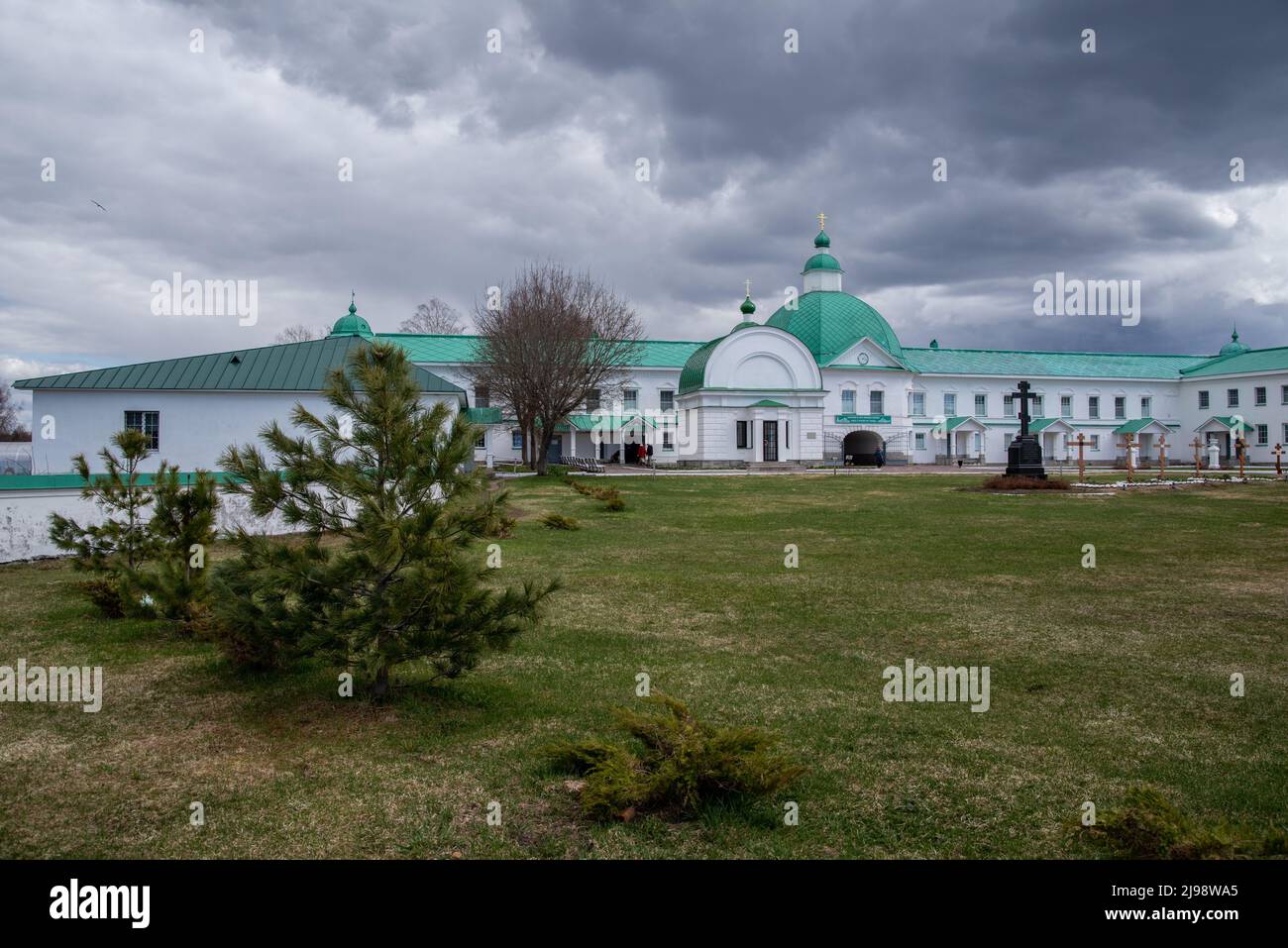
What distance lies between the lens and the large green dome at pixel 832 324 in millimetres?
60438

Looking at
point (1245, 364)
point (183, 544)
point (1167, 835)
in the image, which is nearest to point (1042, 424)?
point (1245, 364)

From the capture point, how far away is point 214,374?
28844 millimetres

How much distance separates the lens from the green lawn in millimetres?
4609

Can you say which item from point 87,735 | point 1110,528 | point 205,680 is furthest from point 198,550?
point 1110,528

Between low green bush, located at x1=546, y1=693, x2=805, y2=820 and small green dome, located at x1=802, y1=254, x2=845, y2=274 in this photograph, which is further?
small green dome, located at x1=802, y1=254, x2=845, y2=274

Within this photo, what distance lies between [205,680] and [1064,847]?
21.8ft

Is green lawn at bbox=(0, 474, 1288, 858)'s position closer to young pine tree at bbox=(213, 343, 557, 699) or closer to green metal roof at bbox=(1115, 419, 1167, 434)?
young pine tree at bbox=(213, 343, 557, 699)

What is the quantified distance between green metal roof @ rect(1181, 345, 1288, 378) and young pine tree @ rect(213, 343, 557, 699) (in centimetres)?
7280

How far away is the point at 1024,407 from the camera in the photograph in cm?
3406

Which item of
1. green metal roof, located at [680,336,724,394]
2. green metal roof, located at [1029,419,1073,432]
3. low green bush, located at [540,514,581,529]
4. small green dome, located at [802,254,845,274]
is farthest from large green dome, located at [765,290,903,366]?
low green bush, located at [540,514,581,529]

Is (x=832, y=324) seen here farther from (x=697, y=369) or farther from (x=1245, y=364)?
(x=1245, y=364)

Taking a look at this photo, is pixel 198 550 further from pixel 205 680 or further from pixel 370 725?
pixel 370 725

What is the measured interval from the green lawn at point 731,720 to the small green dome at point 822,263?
173 ft

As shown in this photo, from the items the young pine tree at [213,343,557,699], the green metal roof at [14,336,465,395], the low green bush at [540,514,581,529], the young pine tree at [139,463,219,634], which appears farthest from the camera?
the green metal roof at [14,336,465,395]
